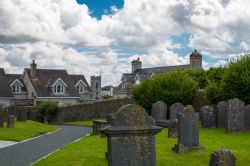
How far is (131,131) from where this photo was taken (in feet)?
34.8

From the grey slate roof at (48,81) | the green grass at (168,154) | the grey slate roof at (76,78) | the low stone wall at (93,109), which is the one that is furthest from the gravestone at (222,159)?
the grey slate roof at (76,78)

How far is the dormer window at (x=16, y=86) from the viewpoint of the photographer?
72162 mm

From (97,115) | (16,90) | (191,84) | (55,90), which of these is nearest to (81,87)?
(55,90)

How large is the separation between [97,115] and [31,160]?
40.3 m

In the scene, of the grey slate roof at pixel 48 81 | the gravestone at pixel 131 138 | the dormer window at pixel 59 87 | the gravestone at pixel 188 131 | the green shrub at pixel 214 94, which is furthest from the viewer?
the dormer window at pixel 59 87

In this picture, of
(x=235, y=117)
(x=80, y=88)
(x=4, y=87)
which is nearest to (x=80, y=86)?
(x=80, y=88)

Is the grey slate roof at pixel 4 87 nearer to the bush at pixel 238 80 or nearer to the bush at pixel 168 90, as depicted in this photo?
the bush at pixel 168 90

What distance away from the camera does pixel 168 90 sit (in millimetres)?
41188

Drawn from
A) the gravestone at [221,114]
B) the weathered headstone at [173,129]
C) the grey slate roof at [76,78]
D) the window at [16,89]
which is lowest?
the weathered headstone at [173,129]

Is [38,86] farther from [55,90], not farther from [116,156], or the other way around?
[116,156]

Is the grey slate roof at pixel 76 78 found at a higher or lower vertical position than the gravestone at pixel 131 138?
higher

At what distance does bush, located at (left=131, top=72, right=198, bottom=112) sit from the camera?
40812 millimetres

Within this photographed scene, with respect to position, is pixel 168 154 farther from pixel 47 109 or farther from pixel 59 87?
pixel 59 87

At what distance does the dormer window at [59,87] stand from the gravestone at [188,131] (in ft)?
181
